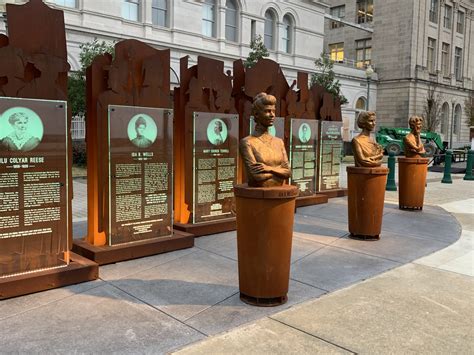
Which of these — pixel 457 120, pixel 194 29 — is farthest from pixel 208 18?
pixel 457 120

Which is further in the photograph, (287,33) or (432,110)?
(432,110)

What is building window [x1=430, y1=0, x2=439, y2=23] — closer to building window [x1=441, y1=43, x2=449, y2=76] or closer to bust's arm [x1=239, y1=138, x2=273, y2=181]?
building window [x1=441, y1=43, x2=449, y2=76]

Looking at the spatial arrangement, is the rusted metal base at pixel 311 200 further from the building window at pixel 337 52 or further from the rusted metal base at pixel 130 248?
the building window at pixel 337 52

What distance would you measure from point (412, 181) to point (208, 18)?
22237 mm

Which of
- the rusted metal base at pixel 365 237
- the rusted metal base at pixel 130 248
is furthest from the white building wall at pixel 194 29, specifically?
the rusted metal base at pixel 365 237

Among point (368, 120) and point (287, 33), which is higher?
point (287, 33)

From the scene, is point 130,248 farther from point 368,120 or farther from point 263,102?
point 368,120

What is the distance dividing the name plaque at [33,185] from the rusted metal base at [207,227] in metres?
2.34

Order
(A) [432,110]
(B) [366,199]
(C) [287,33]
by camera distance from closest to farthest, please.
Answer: (B) [366,199] → (C) [287,33] → (A) [432,110]

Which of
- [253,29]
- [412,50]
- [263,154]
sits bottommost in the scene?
[263,154]

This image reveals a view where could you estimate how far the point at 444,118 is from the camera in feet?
162

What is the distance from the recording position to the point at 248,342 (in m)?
3.60

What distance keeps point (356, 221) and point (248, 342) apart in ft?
13.7

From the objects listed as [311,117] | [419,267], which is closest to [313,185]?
[311,117]
